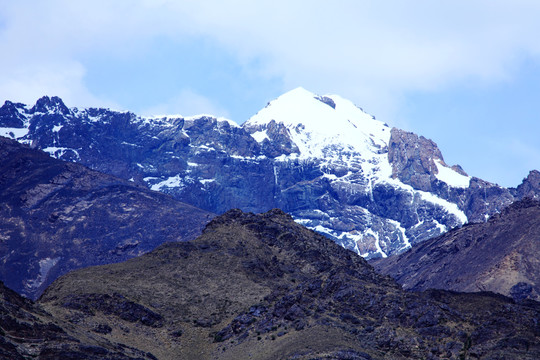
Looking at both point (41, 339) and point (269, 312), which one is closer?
point (41, 339)

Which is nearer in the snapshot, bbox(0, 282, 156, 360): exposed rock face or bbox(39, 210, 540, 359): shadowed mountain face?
bbox(0, 282, 156, 360): exposed rock face

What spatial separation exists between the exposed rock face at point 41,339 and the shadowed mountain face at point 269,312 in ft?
31.2

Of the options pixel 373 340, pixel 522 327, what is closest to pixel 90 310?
pixel 373 340

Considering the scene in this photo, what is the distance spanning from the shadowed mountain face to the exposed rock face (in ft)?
31.2

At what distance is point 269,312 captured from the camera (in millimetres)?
141750

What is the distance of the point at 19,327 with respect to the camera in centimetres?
11444

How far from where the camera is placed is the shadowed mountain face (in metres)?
126

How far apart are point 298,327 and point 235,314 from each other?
65.3ft

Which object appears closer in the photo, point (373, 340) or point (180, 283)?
point (373, 340)

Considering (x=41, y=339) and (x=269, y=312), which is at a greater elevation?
(x=269, y=312)

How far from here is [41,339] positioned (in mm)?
114250

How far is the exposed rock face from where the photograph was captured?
109 metres

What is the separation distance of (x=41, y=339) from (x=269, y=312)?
4072 cm

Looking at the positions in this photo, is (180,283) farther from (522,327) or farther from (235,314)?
(522,327)
